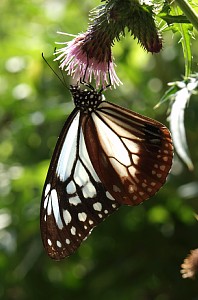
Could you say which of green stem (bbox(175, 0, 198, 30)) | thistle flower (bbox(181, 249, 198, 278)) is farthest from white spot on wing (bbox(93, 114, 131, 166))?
green stem (bbox(175, 0, 198, 30))

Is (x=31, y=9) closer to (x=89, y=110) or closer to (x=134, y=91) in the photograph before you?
(x=134, y=91)

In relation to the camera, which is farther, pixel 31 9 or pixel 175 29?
pixel 31 9

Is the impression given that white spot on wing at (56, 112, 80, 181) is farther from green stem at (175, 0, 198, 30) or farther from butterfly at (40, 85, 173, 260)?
green stem at (175, 0, 198, 30)

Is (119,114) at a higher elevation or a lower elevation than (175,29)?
lower

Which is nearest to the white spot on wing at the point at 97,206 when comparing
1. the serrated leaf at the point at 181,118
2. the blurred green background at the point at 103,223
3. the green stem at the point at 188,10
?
the serrated leaf at the point at 181,118

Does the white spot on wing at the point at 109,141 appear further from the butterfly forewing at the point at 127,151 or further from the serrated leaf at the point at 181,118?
the serrated leaf at the point at 181,118

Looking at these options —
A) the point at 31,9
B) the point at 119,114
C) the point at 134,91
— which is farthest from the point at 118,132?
the point at 31,9

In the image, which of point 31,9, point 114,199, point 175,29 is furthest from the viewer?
point 31,9

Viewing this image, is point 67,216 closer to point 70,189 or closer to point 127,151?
point 70,189
